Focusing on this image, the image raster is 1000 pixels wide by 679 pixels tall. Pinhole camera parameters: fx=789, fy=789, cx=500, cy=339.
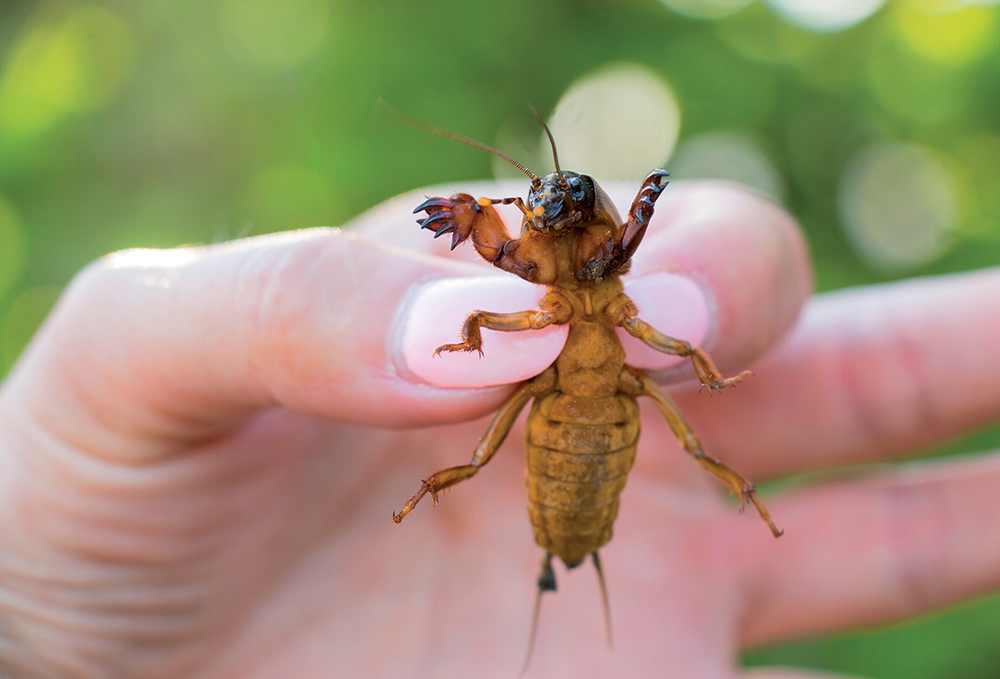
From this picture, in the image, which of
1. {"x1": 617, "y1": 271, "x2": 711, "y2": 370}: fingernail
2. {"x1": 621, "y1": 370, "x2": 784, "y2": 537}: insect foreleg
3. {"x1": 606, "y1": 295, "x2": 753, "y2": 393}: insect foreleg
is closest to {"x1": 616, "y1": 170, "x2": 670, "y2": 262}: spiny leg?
{"x1": 606, "y1": 295, "x2": 753, "y2": 393}: insect foreleg

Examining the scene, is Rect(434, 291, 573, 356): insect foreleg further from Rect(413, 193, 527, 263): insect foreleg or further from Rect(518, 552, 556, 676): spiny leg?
Rect(518, 552, 556, 676): spiny leg

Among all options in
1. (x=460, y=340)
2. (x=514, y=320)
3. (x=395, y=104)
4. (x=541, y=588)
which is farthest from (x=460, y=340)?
(x=395, y=104)

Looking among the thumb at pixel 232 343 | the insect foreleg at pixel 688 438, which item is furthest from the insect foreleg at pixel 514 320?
the insect foreleg at pixel 688 438

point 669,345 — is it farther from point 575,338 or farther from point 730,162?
point 730,162

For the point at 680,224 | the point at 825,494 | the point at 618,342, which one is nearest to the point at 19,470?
the point at 618,342

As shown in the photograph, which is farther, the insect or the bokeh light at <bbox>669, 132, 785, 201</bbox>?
the bokeh light at <bbox>669, 132, 785, 201</bbox>

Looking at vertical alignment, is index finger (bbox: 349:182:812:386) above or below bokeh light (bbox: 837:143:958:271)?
→ above

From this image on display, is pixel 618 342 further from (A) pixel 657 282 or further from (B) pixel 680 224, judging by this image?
(B) pixel 680 224
